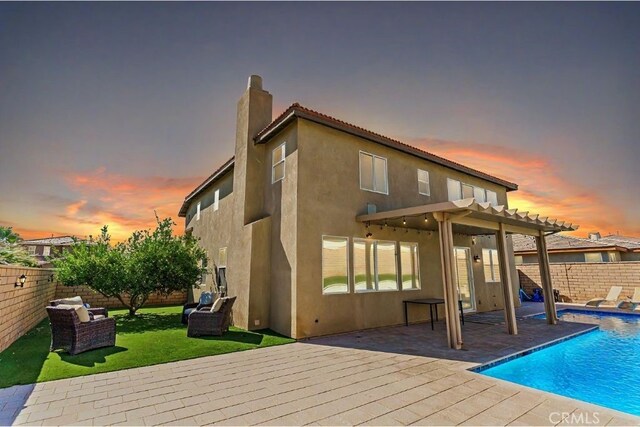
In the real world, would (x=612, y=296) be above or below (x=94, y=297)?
below

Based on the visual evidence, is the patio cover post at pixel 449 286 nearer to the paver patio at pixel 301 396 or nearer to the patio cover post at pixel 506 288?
the paver patio at pixel 301 396

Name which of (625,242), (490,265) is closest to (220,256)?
(490,265)

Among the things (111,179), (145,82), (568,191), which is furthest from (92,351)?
(568,191)

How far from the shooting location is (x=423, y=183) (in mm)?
12664

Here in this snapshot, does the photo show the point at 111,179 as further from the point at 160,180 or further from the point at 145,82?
the point at 145,82

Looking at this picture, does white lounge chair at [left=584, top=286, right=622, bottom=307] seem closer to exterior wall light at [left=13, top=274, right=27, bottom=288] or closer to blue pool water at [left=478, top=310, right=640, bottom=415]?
blue pool water at [left=478, top=310, right=640, bottom=415]

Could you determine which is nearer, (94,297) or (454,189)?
(454,189)

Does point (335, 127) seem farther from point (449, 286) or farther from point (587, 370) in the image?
point (587, 370)

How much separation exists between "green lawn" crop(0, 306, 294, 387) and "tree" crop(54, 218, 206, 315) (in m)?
1.83

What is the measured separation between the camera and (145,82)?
37.4ft

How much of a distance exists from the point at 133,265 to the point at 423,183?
1212 centimetres

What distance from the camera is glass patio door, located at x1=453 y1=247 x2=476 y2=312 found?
12.8 metres

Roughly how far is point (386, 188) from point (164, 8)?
9.71 meters

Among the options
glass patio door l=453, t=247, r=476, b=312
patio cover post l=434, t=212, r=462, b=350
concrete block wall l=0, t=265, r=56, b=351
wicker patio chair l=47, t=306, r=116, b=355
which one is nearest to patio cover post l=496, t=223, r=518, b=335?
patio cover post l=434, t=212, r=462, b=350
